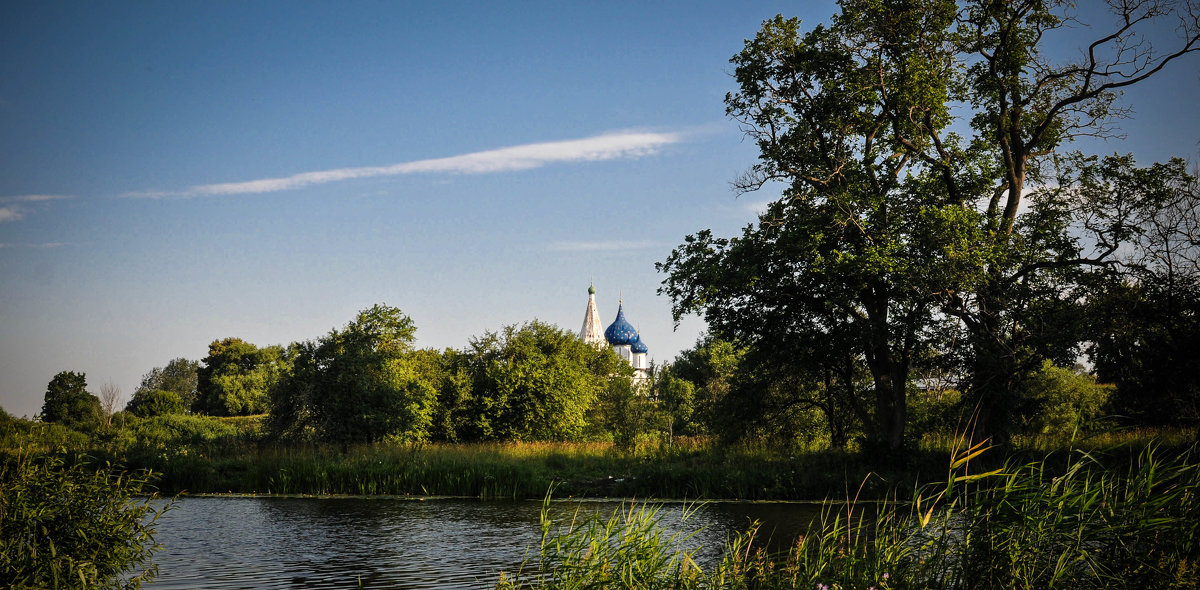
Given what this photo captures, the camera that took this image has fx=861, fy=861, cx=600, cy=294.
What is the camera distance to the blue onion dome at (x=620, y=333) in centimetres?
11119

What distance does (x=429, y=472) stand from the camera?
74.4 feet

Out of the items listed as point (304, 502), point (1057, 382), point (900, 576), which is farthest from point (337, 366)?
point (1057, 382)

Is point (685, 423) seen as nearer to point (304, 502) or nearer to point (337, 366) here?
point (337, 366)

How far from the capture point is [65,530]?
859cm

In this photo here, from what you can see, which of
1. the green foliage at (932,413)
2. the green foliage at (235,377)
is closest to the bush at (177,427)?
the green foliage at (235,377)

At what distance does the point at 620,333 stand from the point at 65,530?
339 feet

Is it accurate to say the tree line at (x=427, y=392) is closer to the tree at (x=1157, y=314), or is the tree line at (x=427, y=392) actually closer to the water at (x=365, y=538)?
the water at (x=365, y=538)

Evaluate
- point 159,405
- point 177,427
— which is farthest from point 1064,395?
point 159,405

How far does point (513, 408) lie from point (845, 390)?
16.4 m

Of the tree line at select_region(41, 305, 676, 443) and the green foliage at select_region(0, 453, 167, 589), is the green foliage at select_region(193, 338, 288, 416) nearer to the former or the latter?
the tree line at select_region(41, 305, 676, 443)

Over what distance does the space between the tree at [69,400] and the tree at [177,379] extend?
5936 cm

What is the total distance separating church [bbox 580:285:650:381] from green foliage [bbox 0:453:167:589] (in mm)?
93470

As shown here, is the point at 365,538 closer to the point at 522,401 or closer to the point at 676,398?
the point at 522,401

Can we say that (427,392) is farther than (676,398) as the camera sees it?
No
